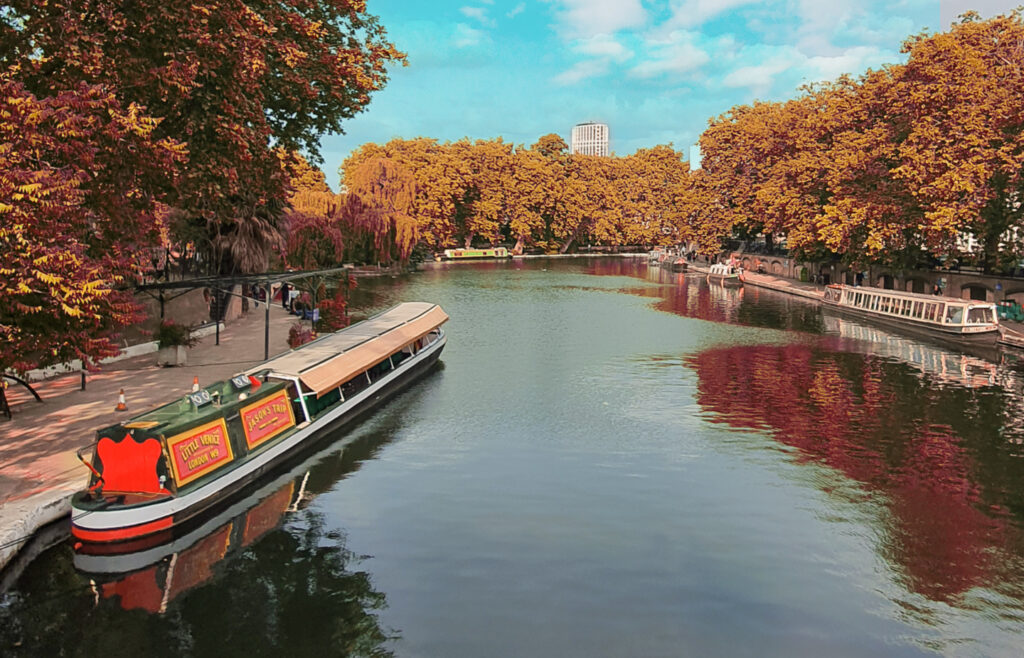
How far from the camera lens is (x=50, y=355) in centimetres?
1516

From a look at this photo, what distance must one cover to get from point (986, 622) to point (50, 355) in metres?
18.9

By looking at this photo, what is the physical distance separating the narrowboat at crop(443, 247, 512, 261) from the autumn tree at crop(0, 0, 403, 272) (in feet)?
318

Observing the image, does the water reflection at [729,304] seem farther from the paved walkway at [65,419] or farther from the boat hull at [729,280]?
the paved walkway at [65,419]

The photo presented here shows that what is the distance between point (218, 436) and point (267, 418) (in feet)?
7.83

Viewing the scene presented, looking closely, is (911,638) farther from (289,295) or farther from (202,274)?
(289,295)

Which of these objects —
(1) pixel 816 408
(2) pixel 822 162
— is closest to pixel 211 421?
(1) pixel 816 408

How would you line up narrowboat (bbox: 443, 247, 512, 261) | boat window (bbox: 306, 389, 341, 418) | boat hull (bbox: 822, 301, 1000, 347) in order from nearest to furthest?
1. boat window (bbox: 306, 389, 341, 418)
2. boat hull (bbox: 822, 301, 1000, 347)
3. narrowboat (bbox: 443, 247, 512, 261)

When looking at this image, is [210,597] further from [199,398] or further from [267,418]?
[267,418]

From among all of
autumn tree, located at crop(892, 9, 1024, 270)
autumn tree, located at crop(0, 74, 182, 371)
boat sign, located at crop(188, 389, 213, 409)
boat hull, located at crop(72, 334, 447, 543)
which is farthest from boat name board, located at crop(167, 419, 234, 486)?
autumn tree, located at crop(892, 9, 1024, 270)

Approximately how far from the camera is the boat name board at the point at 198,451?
1627 cm

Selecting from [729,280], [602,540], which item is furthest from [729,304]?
[602,540]

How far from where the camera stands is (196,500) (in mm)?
16688

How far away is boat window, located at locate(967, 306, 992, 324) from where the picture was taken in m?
43.2

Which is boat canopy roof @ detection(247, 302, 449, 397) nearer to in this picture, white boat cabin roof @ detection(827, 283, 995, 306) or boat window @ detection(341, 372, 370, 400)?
boat window @ detection(341, 372, 370, 400)
